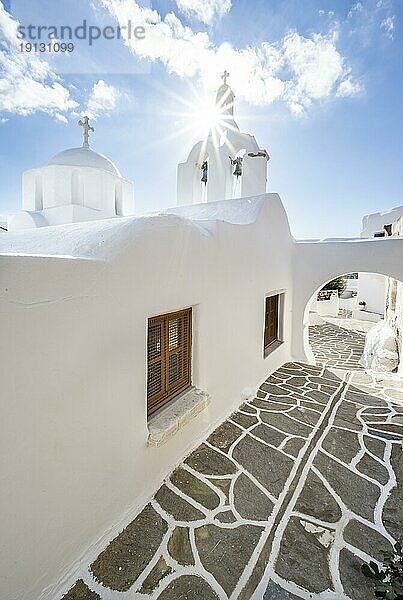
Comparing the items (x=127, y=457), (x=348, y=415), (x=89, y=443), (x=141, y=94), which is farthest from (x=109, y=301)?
(x=348, y=415)

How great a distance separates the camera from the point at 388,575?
106 inches

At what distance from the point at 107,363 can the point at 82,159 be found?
14073mm

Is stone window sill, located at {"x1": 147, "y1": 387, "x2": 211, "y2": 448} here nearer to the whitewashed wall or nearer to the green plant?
the whitewashed wall

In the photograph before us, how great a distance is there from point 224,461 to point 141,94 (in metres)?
5.84

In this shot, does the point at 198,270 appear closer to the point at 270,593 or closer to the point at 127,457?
the point at 127,457

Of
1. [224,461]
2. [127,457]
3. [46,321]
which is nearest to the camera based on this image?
[46,321]

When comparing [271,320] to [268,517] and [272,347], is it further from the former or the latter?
[268,517]

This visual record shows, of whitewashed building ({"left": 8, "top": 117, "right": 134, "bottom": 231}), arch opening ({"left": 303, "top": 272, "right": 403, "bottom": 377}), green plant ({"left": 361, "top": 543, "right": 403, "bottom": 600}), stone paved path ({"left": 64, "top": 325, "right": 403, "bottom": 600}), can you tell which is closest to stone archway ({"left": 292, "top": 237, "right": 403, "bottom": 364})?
arch opening ({"left": 303, "top": 272, "right": 403, "bottom": 377})

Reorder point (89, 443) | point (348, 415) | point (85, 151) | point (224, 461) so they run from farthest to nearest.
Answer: point (85, 151) → point (348, 415) → point (224, 461) → point (89, 443)

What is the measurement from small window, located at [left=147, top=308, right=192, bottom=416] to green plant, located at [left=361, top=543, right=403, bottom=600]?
105 inches

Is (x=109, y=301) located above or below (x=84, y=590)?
above

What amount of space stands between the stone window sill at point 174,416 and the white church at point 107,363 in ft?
0.06

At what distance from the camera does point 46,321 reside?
2246 mm

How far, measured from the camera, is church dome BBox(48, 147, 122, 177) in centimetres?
1366
